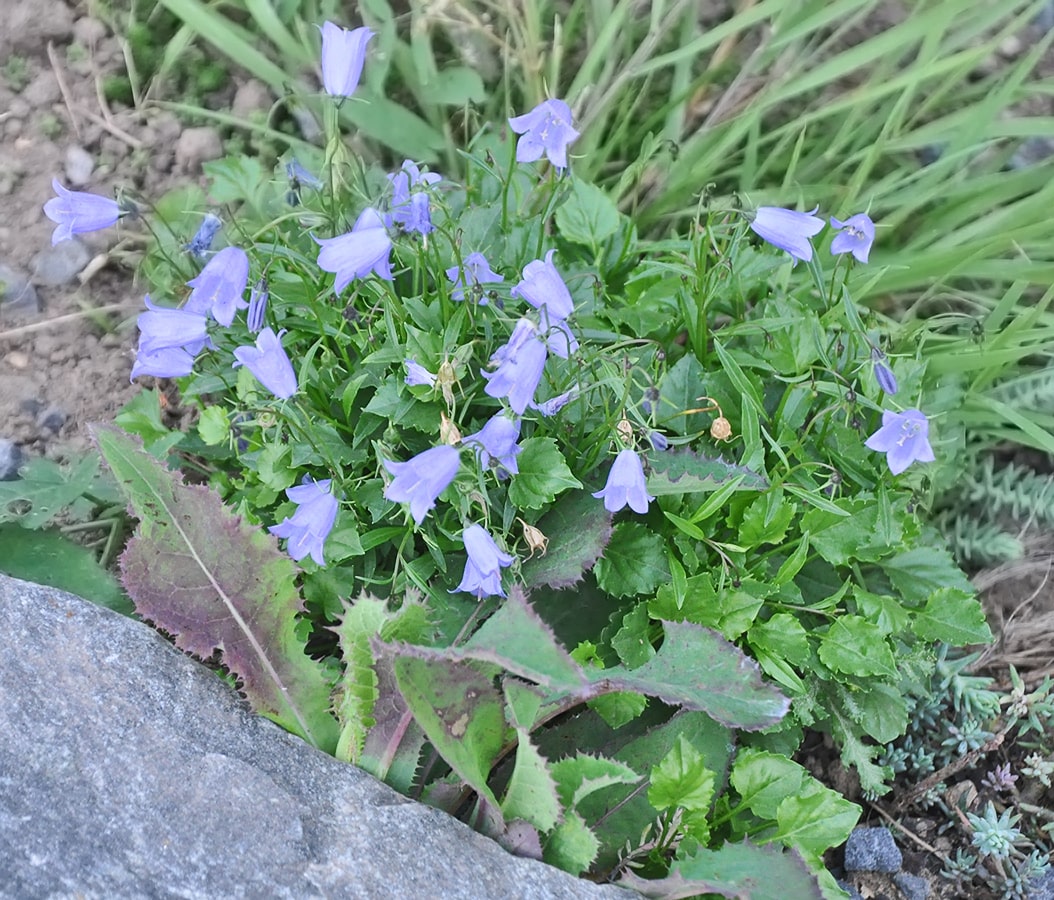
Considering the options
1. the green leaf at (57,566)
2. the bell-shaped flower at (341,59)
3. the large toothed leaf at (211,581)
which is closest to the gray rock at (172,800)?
the large toothed leaf at (211,581)

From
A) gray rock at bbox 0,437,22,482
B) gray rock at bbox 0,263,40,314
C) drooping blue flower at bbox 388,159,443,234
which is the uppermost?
drooping blue flower at bbox 388,159,443,234

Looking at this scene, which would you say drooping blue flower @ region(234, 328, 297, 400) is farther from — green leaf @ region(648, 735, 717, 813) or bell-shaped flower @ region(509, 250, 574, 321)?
green leaf @ region(648, 735, 717, 813)

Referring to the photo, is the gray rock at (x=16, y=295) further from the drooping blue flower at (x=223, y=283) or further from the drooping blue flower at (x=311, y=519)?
the drooping blue flower at (x=311, y=519)

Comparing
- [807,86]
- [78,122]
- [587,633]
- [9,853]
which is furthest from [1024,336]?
[78,122]

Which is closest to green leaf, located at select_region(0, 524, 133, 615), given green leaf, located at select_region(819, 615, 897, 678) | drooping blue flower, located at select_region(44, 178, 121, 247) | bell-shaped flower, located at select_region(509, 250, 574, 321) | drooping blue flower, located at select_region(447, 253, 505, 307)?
drooping blue flower, located at select_region(44, 178, 121, 247)

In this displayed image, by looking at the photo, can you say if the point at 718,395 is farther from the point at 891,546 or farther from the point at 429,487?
the point at 429,487

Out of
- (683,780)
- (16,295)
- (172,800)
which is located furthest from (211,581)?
(16,295)
